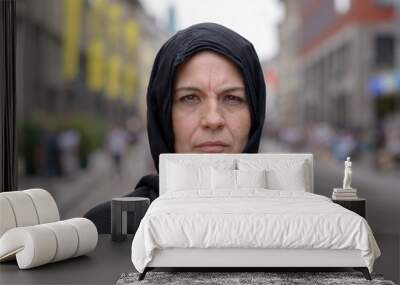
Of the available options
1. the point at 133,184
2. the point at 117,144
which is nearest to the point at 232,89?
the point at 133,184

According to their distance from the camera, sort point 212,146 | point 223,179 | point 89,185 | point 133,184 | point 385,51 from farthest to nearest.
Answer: point 385,51, point 89,185, point 133,184, point 212,146, point 223,179

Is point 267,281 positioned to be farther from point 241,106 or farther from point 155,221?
point 241,106

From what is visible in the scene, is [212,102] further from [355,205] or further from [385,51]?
[385,51]

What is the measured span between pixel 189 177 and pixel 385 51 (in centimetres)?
616

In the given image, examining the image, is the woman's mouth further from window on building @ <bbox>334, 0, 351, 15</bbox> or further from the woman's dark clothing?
window on building @ <bbox>334, 0, 351, 15</bbox>

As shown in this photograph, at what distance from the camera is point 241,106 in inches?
191

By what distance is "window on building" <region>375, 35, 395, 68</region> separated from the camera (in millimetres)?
9969

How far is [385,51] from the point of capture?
10016 millimetres

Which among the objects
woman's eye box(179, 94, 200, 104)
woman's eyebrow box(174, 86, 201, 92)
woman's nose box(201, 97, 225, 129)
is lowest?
woman's nose box(201, 97, 225, 129)

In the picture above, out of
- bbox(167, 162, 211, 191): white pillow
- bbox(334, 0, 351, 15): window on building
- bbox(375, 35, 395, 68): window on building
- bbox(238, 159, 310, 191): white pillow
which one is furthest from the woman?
bbox(375, 35, 395, 68): window on building

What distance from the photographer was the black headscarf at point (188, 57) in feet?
15.6

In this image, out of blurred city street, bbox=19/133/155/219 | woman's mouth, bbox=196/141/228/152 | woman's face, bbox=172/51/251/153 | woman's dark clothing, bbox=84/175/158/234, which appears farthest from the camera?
blurred city street, bbox=19/133/155/219

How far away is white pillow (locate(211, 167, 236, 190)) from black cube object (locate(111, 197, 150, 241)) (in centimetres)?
54

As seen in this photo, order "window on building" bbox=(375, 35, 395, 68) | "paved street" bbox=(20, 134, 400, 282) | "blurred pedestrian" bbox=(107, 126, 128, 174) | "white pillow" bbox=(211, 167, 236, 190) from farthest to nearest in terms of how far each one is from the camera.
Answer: "window on building" bbox=(375, 35, 395, 68) < "blurred pedestrian" bbox=(107, 126, 128, 174) < "paved street" bbox=(20, 134, 400, 282) < "white pillow" bbox=(211, 167, 236, 190)
